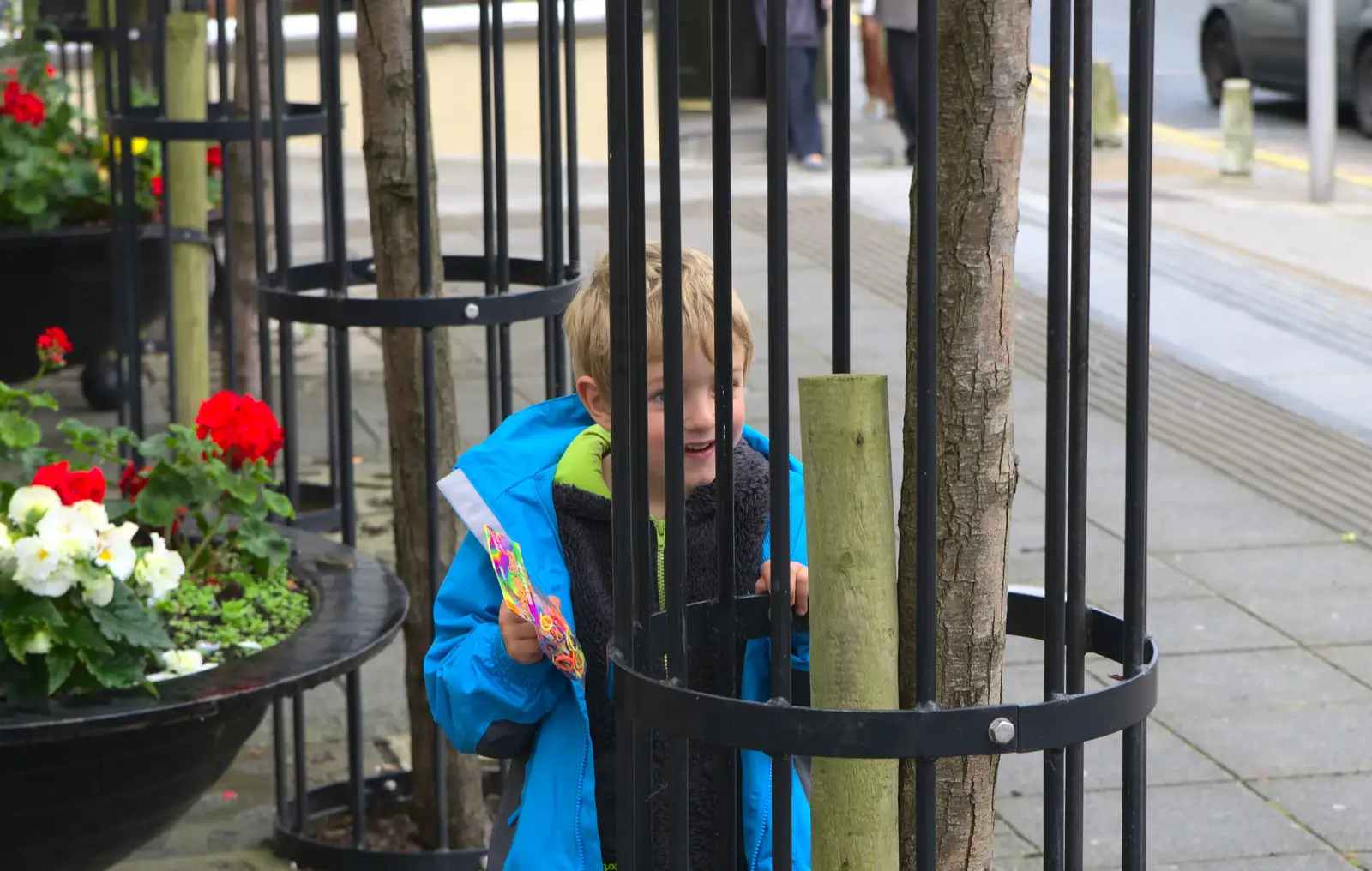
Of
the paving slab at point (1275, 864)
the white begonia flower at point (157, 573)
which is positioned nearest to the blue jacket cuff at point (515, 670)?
the white begonia flower at point (157, 573)

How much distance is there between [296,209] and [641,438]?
11.1m

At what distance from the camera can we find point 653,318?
2.23 meters

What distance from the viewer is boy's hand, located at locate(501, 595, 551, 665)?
222cm

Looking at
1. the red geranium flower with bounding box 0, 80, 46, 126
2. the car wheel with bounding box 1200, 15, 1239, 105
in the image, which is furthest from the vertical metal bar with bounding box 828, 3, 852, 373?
the car wheel with bounding box 1200, 15, 1239, 105

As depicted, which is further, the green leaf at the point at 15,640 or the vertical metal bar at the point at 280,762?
the vertical metal bar at the point at 280,762

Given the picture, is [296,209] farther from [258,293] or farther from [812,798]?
[812,798]

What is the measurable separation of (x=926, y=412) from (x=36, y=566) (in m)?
1.73

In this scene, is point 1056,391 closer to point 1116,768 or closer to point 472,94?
point 1116,768

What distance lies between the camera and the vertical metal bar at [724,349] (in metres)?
1.85

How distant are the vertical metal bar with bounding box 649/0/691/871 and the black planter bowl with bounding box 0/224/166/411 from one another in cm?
469

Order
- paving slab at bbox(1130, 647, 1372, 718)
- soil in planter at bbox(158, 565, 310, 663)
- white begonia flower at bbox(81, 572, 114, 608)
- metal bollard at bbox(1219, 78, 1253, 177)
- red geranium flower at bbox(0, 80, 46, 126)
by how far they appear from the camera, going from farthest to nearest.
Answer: metal bollard at bbox(1219, 78, 1253, 177), red geranium flower at bbox(0, 80, 46, 126), paving slab at bbox(1130, 647, 1372, 718), soil in planter at bbox(158, 565, 310, 663), white begonia flower at bbox(81, 572, 114, 608)

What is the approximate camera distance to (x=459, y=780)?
12.7ft

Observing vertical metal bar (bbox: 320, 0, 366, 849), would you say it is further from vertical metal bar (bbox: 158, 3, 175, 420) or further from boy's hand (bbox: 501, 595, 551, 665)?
vertical metal bar (bbox: 158, 3, 175, 420)

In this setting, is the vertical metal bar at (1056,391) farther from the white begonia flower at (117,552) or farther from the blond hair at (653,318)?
the white begonia flower at (117,552)
